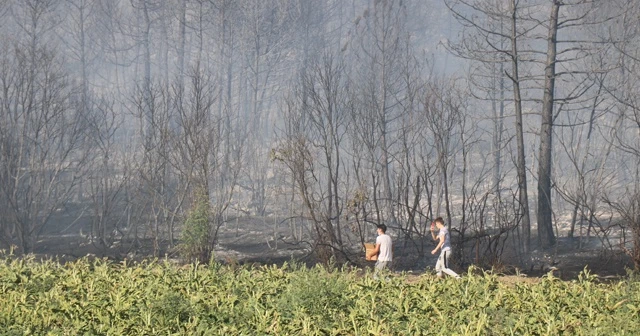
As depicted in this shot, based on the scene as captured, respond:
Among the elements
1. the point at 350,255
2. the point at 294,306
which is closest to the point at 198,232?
the point at 350,255

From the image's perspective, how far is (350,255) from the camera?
20594mm

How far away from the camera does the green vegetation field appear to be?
8.09 m

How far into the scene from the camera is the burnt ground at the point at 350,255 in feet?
61.5

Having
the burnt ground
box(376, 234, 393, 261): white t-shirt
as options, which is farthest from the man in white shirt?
the burnt ground

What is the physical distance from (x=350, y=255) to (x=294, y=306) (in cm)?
1141

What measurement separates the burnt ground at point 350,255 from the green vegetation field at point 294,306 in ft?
8.29

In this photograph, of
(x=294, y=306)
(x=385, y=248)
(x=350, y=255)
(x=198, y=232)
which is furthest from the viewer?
(x=198, y=232)

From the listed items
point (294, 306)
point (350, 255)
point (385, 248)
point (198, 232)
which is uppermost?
point (198, 232)

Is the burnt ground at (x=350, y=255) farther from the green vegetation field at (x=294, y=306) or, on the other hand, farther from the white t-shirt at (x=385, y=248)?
the green vegetation field at (x=294, y=306)

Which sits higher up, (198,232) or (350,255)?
(198,232)

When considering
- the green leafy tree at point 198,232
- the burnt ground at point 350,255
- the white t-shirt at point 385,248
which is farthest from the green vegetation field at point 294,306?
the green leafy tree at point 198,232

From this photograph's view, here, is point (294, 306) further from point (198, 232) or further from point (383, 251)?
point (198, 232)

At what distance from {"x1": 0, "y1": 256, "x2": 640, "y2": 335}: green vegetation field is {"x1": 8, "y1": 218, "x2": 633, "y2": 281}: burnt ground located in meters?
2.53

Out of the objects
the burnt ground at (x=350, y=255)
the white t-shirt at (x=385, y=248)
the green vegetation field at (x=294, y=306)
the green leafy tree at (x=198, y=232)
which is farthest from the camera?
the green leafy tree at (x=198, y=232)
